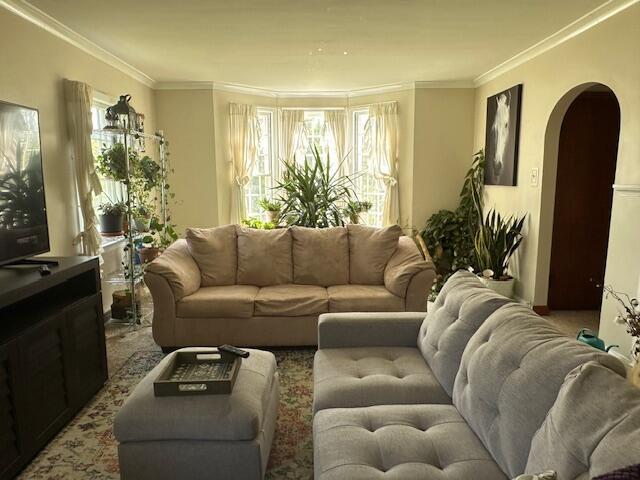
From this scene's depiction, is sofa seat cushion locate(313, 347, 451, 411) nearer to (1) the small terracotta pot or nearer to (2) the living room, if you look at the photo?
(2) the living room

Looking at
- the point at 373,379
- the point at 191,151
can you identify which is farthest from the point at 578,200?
the point at 191,151

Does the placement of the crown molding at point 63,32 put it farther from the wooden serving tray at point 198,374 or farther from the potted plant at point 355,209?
the potted plant at point 355,209

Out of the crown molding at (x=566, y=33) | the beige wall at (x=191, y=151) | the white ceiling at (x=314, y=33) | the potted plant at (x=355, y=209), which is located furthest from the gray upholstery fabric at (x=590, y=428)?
the beige wall at (x=191, y=151)

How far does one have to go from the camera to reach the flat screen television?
7.59 ft

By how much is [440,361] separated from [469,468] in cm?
60

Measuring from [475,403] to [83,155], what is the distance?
3.42 meters

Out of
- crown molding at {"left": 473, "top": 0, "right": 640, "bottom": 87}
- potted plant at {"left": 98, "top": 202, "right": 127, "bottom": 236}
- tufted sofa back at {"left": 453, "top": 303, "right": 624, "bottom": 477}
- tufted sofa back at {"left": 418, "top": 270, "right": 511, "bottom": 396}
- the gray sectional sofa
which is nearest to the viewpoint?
the gray sectional sofa

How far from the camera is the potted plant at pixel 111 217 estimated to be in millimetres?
3830

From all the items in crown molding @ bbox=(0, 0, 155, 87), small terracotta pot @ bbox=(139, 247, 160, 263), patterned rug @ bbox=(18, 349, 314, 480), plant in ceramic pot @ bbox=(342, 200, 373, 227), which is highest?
crown molding @ bbox=(0, 0, 155, 87)

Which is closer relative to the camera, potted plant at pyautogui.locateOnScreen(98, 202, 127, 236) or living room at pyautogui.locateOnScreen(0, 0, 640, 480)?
living room at pyautogui.locateOnScreen(0, 0, 640, 480)

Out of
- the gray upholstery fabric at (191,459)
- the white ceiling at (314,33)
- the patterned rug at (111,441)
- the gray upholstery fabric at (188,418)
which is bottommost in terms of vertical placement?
the patterned rug at (111,441)

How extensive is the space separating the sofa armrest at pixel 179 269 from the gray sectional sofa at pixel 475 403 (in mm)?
1417

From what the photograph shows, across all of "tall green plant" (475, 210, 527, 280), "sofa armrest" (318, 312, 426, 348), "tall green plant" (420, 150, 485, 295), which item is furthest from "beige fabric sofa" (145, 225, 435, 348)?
"tall green plant" (420, 150, 485, 295)

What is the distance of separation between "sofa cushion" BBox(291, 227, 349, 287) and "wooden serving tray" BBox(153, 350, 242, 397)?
5.13 ft
